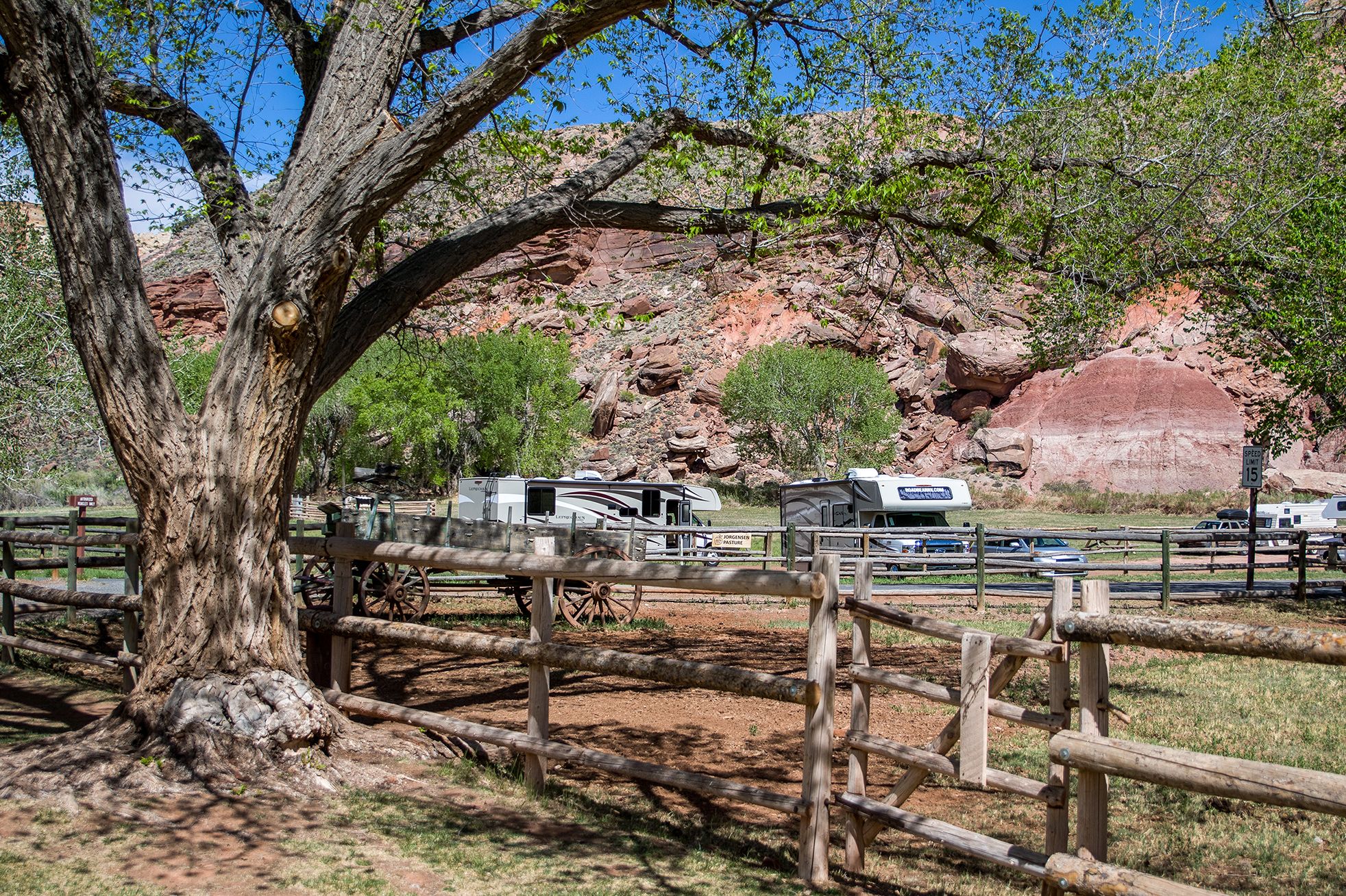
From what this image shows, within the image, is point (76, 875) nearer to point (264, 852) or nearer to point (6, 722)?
point (264, 852)

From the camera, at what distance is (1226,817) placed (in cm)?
587

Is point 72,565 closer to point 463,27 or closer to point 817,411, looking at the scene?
point 463,27

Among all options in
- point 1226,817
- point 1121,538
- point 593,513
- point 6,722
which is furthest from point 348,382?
point 1226,817

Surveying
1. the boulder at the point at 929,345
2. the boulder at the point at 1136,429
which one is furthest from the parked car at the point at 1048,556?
the boulder at the point at 929,345

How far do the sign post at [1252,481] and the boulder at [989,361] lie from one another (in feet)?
121

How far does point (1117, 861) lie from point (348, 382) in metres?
53.7

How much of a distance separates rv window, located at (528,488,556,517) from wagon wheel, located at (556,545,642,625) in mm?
10749

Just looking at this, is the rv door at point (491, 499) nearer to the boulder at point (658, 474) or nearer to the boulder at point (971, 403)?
the boulder at point (658, 474)

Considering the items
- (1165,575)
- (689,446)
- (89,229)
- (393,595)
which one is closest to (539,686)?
(89,229)

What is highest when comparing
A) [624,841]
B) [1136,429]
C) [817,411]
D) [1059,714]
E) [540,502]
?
[817,411]

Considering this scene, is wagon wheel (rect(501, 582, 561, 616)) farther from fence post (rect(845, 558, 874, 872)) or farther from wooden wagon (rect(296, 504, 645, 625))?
fence post (rect(845, 558, 874, 872))

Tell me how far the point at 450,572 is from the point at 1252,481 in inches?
611

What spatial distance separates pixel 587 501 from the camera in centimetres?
2627

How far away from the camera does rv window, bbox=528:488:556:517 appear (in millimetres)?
25375
